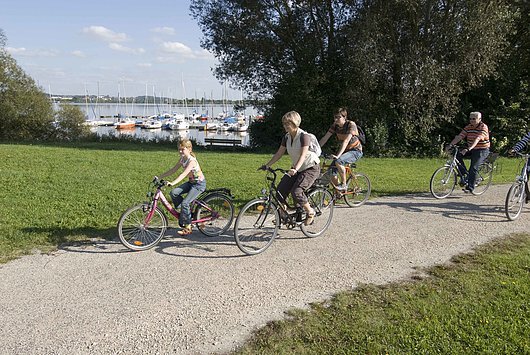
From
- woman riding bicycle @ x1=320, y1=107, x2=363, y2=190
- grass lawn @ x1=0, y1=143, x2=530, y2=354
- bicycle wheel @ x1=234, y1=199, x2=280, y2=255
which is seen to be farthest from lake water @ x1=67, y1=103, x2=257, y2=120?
bicycle wheel @ x1=234, y1=199, x2=280, y2=255

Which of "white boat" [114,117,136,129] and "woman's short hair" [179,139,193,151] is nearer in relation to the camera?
"woman's short hair" [179,139,193,151]

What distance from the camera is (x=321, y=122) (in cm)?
2195

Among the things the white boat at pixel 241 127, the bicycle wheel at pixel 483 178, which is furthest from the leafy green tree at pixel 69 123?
the white boat at pixel 241 127

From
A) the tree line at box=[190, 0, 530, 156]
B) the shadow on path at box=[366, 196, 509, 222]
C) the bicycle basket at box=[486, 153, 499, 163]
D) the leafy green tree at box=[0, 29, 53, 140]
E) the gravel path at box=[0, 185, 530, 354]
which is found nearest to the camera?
the gravel path at box=[0, 185, 530, 354]

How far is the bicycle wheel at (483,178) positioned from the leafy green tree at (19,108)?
3457 centimetres

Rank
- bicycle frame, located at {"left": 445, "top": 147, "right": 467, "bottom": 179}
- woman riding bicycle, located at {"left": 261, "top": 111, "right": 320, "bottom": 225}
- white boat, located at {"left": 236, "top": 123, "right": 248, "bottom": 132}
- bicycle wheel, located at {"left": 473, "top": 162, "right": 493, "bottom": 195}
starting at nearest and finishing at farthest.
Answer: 1. woman riding bicycle, located at {"left": 261, "top": 111, "right": 320, "bottom": 225}
2. bicycle frame, located at {"left": 445, "top": 147, "right": 467, "bottom": 179}
3. bicycle wheel, located at {"left": 473, "top": 162, "right": 493, "bottom": 195}
4. white boat, located at {"left": 236, "top": 123, "right": 248, "bottom": 132}

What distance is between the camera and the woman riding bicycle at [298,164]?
5391 mm

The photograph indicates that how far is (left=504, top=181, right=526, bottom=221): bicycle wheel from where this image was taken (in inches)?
273

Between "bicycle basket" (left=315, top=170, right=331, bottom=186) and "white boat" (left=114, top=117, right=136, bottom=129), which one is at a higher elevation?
"white boat" (left=114, top=117, right=136, bottom=129)

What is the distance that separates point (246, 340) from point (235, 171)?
9257mm

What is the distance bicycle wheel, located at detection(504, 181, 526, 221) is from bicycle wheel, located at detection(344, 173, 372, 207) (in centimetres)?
255

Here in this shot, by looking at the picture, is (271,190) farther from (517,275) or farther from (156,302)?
(517,275)

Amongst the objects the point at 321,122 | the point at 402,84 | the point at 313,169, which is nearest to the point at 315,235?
the point at 313,169

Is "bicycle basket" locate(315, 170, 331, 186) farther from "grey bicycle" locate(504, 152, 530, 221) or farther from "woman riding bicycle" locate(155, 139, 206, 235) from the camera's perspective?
"grey bicycle" locate(504, 152, 530, 221)
